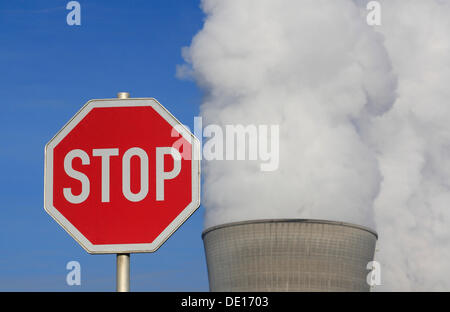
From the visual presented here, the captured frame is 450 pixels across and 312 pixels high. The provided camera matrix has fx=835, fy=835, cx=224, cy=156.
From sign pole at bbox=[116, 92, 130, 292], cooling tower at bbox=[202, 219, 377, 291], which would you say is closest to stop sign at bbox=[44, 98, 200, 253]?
sign pole at bbox=[116, 92, 130, 292]

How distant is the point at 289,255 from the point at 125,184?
10156 centimetres

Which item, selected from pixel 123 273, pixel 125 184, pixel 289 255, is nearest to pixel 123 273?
pixel 123 273

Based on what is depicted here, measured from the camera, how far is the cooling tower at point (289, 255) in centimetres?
10444

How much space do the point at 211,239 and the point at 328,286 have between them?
16.3 meters

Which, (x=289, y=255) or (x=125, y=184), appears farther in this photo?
(x=289, y=255)

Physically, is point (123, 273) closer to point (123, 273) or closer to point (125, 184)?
point (123, 273)

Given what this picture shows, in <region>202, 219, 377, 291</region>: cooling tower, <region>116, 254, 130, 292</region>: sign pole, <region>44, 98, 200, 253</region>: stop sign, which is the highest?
<region>202, 219, 377, 291</region>: cooling tower

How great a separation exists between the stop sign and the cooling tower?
10028 centimetres

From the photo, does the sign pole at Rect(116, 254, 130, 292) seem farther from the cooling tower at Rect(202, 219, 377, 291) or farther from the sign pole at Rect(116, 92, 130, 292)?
the cooling tower at Rect(202, 219, 377, 291)

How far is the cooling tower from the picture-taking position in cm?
10444

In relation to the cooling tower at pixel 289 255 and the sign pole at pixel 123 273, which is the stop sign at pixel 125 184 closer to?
the sign pole at pixel 123 273

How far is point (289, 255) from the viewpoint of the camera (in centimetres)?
10475
